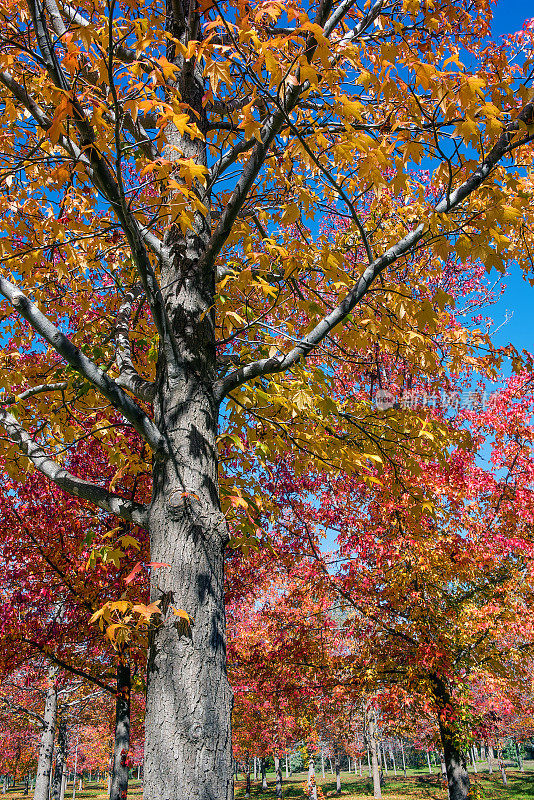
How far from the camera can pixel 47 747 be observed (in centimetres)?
1045

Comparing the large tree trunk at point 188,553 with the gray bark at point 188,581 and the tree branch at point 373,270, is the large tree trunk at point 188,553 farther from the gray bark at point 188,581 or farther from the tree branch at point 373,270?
the tree branch at point 373,270

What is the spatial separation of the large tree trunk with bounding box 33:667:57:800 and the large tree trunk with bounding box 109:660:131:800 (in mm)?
3498

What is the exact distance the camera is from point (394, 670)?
295 inches

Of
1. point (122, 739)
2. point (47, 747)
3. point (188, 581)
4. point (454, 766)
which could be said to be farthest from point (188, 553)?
point (47, 747)

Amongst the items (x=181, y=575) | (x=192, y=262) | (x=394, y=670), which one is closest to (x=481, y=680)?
(x=394, y=670)

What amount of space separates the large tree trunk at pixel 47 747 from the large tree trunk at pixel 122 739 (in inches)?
138

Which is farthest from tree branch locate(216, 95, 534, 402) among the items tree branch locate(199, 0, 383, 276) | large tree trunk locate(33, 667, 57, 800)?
large tree trunk locate(33, 667, 57, 800)

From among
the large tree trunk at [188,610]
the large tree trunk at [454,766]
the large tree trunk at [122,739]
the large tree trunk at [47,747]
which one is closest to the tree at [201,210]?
the large tree trunk at [188,610]

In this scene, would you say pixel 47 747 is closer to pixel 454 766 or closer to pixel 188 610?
pixel 454 766

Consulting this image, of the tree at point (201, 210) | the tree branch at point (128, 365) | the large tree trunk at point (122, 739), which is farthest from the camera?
the large tree trunk at point (122, 739)

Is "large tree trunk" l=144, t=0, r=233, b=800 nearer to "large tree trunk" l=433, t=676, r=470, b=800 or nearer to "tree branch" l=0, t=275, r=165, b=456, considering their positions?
"tree branch" l=0, t=275, r=165, b=456

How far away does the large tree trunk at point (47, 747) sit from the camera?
1027cm

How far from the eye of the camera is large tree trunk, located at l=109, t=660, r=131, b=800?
7301 mm

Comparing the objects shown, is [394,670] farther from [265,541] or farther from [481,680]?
[265,541]
